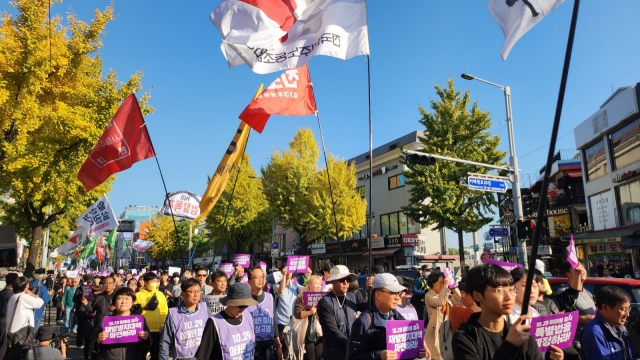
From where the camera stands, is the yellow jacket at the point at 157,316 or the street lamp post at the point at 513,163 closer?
the yellow jacket at the point at 157,316

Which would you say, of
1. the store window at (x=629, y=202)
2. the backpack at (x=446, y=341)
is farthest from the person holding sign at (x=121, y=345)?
the store window at (x=629, y=202)

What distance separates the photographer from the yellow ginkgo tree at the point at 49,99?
1312cm

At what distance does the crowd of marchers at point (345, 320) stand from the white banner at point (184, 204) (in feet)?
14.1

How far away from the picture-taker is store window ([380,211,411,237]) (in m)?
35.0

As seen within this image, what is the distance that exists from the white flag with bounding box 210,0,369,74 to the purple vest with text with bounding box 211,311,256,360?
4.53m

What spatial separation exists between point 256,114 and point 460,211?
18225 mm

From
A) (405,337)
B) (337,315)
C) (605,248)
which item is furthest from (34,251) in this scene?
(605,248)

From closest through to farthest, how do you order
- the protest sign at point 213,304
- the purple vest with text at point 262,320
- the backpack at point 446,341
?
the backpack at point 446,341 → the purple vest with text at point 262,320 → the protest sign at point 213,304

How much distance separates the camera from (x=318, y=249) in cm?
4038

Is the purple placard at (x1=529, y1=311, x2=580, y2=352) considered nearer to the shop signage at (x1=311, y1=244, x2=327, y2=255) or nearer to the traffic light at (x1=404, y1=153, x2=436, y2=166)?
the traffic light at (x1=404, y1=153, x2=436, y2=166)

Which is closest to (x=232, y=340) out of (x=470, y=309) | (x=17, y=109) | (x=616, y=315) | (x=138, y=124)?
(x=470, y=309)

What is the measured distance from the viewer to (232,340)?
4.26 m

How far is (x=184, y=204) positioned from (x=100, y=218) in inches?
202

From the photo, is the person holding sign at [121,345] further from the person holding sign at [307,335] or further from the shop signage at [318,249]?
the shop signage at [318,249]
